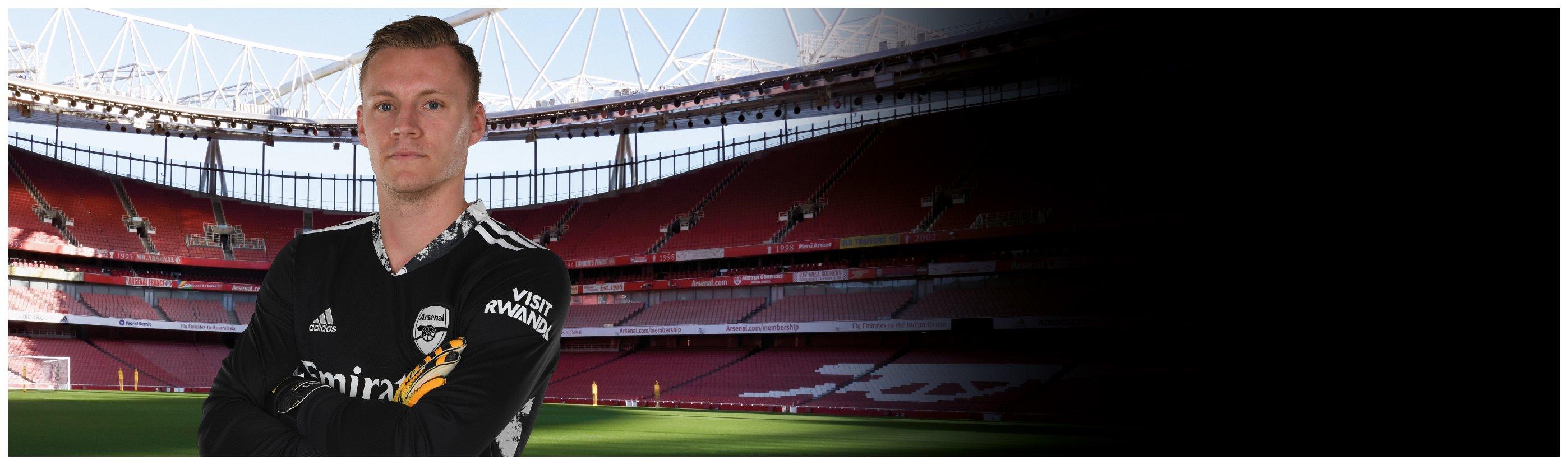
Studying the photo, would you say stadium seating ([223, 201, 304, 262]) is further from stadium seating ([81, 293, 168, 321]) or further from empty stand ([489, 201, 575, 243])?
empty stand ([489, 201, 575, 243])

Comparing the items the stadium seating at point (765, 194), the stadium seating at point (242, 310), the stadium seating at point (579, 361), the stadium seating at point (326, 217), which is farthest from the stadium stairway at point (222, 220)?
the stadium seating at point (765, 194)

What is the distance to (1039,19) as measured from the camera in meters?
33.7

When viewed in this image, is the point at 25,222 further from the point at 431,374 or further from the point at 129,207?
the point at 431,374

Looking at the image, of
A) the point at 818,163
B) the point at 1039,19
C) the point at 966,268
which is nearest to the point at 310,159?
the point at 818,163

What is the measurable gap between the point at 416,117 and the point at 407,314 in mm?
410

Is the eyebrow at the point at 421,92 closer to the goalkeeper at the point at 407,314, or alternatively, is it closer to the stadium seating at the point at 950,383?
the goalkeeper at the point at 407,314

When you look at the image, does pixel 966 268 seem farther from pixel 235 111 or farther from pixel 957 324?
pixel 235 111

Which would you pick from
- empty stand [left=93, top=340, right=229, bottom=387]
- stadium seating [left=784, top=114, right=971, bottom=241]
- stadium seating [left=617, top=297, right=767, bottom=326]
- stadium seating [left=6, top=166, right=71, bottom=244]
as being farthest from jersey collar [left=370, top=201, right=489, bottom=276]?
stadium seating [left=6, top=166, right=71, bottom=244]

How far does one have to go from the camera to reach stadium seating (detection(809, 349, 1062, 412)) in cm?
3372

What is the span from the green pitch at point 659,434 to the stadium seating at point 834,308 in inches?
369

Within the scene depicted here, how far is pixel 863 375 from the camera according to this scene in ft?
123

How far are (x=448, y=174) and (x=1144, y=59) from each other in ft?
114

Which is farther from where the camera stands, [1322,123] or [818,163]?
[818,163]

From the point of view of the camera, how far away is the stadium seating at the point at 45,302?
44.2 m
